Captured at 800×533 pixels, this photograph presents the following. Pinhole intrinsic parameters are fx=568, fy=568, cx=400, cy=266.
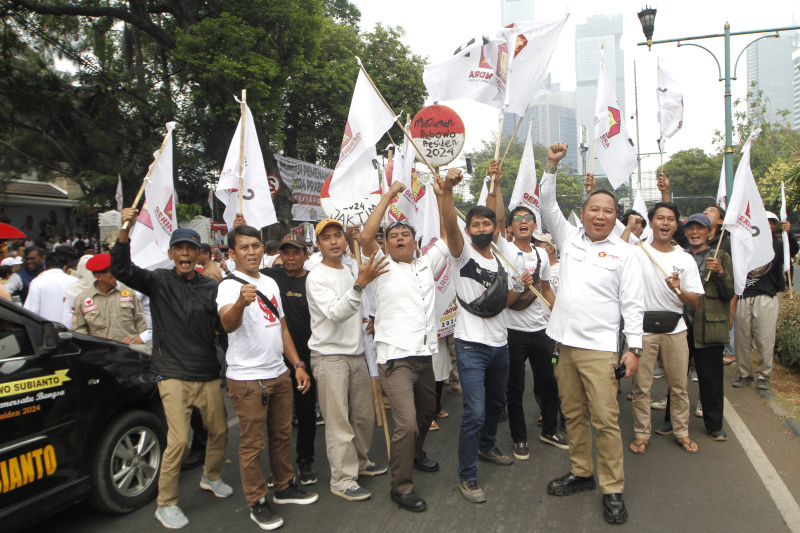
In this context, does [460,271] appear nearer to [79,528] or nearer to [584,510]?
[584,510]

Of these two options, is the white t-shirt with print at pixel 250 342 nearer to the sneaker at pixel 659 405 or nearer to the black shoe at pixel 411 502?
the black shoe at pixel 411 502

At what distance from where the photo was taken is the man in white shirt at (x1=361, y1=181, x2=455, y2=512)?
153 inches

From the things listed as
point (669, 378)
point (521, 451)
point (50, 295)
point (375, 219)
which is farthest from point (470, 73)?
point (50, 295)

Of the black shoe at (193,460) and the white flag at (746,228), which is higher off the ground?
the white flag at (746,228)

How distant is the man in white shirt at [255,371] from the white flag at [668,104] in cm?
598

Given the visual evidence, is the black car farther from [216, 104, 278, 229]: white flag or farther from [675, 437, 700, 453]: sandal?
[675, 437, 700, 453]: sandal

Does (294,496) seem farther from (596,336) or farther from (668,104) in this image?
(668,104)

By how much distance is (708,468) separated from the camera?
4465 millimetres

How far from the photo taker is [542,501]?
397cm

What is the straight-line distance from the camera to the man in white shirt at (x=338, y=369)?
4105 mm

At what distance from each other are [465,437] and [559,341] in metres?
0.96

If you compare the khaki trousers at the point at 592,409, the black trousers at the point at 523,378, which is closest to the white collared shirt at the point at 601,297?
the khaki trousers at the point at 592,409

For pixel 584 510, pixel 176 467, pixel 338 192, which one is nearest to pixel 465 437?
pixel 584 510

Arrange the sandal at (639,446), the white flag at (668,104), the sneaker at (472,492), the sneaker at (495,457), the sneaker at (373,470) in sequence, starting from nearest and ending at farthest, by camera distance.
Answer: the sneaker at (472,492) → the sneaker at (373,470) → the sneaker at (495,457) → the sandal at (639,446) → the white flag at (668,104)
